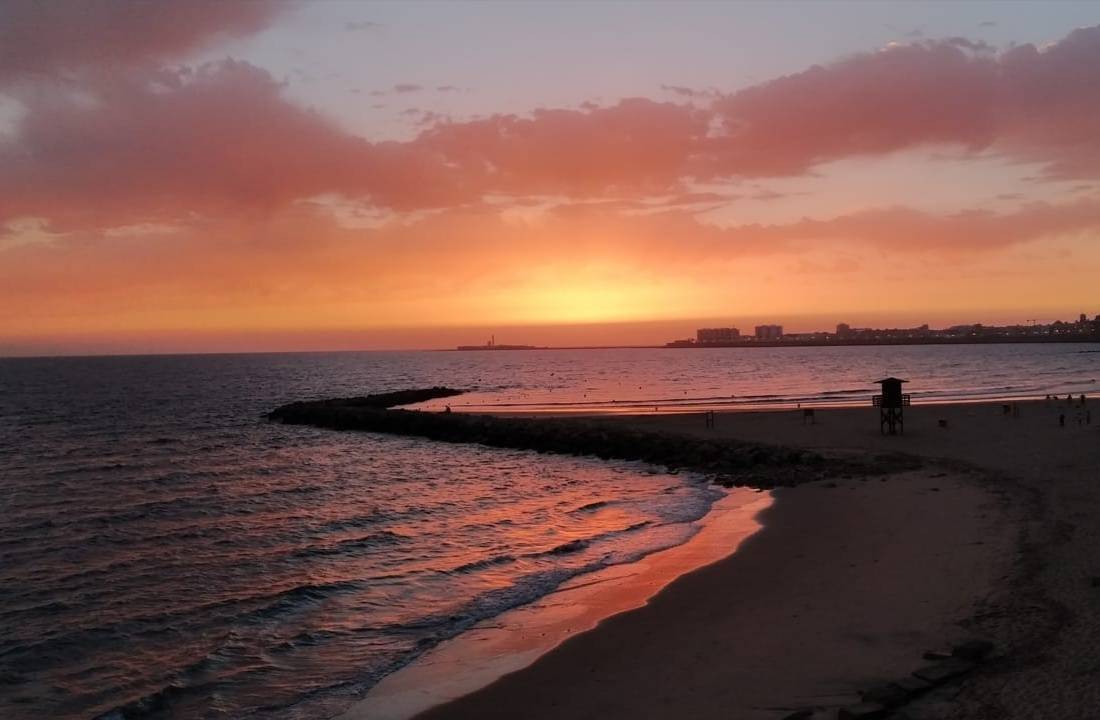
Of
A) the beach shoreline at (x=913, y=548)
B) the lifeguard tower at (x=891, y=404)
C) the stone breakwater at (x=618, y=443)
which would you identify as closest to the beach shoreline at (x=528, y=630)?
the beach shoreline at (x=913, y=548)

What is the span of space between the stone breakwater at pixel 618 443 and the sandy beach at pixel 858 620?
216 inches

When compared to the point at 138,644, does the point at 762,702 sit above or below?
above

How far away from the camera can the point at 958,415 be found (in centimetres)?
3931

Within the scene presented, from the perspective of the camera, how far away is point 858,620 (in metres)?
10.1

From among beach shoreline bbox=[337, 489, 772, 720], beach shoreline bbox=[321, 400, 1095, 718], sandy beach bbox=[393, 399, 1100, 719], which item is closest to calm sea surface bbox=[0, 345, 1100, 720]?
beach shoreline bbox=[337, 489, 772, 720]

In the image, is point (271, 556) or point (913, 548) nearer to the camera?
point (913, 548)

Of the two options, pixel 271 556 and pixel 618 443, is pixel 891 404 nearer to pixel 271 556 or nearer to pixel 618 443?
pixel 618 443

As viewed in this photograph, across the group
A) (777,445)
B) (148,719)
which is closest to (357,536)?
(148,719)

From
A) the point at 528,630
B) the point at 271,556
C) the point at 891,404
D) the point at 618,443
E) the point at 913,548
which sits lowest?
the point at 271,556

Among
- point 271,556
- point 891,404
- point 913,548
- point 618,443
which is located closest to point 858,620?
point 913,548

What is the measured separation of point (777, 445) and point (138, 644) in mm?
23635

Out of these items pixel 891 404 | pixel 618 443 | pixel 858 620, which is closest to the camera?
pixel 858 620

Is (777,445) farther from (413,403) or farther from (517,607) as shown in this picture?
(413,403)

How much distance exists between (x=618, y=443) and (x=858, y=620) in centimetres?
2517
